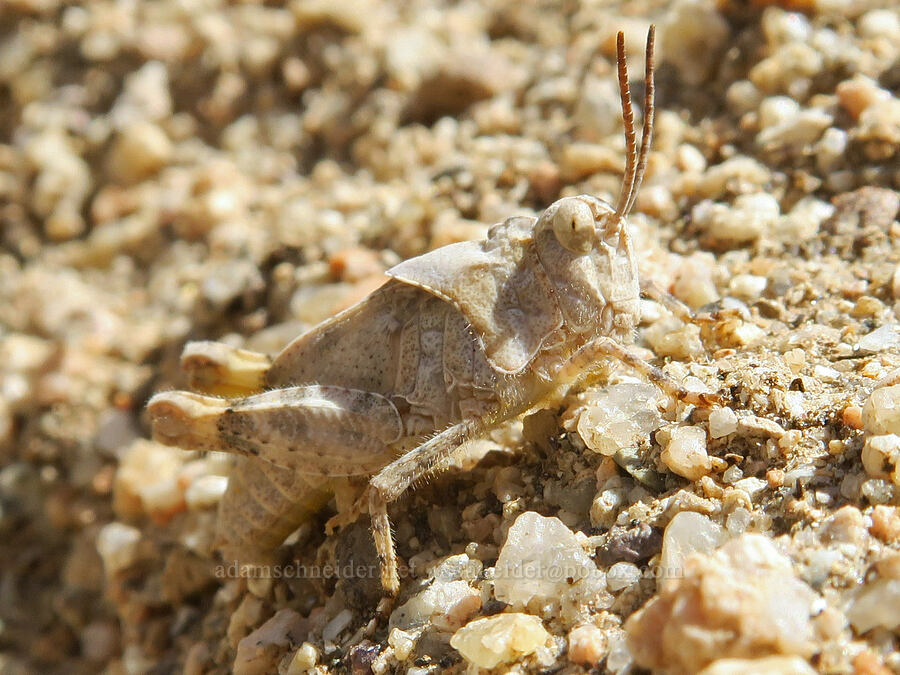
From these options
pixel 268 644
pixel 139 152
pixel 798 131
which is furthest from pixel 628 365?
pixel 139 152

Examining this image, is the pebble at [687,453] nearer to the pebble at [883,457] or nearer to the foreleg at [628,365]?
the foreleg at [628,365]

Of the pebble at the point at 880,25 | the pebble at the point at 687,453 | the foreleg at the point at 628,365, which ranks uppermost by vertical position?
the pebble at the point at 880,25

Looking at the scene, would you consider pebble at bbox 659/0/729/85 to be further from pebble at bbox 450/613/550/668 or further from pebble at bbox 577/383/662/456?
pebble at bbox 450/613/550/668

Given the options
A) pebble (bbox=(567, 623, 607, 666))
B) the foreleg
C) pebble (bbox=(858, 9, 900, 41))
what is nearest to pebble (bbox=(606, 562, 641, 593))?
pebble (bbox=(567, 623, 607, 666))

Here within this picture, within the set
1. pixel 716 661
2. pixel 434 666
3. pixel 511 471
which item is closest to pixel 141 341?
pixel 511 471

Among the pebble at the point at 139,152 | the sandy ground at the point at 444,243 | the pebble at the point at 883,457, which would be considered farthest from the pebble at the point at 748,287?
the pebble at the point at 139,152

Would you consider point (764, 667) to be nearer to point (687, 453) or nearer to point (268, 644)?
point (687, 453)
